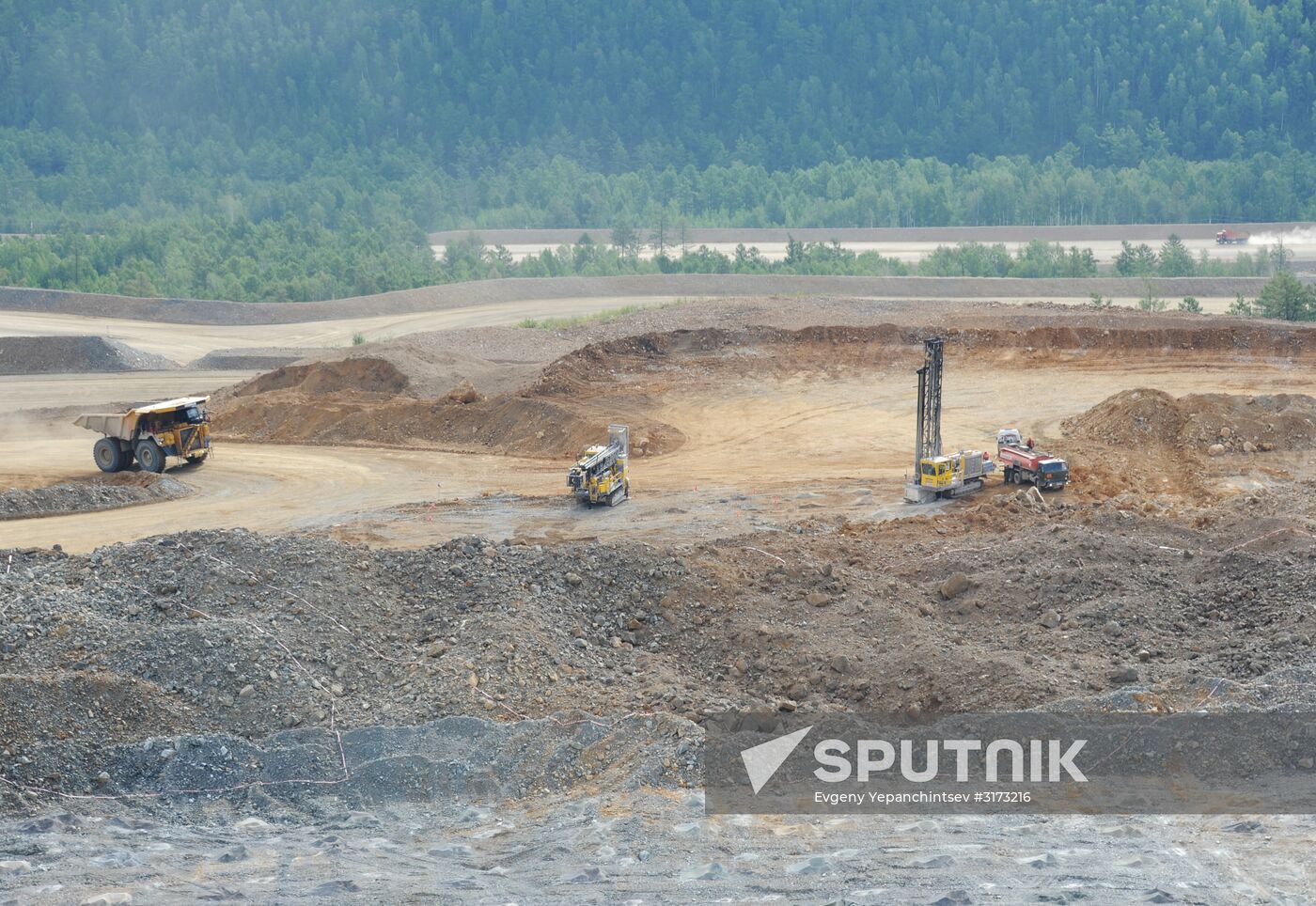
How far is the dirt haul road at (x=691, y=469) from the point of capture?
28453 mm

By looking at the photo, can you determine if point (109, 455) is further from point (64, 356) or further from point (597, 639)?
point (64, 356)

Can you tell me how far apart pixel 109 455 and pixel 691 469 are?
1375 centimetres

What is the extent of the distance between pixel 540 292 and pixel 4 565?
1706 inches

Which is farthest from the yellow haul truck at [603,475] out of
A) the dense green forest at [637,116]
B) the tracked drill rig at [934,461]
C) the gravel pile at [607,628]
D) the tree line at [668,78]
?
the tree line at [668,78]

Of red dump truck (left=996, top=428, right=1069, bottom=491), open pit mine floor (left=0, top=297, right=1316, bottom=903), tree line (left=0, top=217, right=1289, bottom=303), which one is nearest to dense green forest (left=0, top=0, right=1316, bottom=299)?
tree line (left=0, top=217, right=1289, bottom=303)

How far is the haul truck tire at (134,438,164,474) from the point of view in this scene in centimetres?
3269

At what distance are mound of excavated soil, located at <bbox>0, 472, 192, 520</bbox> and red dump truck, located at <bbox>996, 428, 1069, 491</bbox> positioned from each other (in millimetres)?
18238

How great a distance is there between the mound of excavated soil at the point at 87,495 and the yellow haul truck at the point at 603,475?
9438mm

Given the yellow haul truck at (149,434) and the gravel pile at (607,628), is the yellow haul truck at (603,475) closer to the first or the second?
the gravel pile at (607,628)

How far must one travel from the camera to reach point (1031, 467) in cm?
2950

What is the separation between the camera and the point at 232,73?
409 feet

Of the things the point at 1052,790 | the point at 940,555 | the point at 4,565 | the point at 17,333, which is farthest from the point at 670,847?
the point at 17,333

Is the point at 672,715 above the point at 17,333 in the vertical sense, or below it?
below

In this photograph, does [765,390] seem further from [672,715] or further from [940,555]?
[672,715]
